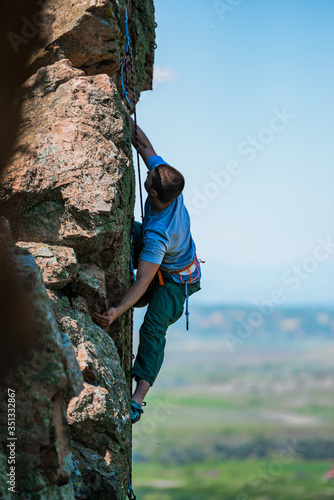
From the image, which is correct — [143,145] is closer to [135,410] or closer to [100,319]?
[100,319]

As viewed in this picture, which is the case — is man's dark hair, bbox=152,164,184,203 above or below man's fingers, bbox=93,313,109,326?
above

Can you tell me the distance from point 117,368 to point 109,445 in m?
0.93

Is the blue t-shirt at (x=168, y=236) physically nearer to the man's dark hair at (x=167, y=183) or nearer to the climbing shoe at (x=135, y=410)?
the man's dark hair at (x=167, y=183)

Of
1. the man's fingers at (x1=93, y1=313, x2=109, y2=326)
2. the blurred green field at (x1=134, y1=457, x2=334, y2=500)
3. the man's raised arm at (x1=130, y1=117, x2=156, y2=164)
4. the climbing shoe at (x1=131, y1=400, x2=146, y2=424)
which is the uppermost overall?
the man's raised arm at (x1=130, y1=117, x2=156, y2=164)

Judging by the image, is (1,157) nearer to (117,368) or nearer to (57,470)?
(117,368)

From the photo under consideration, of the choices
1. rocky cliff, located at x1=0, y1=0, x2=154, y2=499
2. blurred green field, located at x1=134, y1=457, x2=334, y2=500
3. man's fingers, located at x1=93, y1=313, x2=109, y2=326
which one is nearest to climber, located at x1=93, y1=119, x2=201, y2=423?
man's fingers, located at x1=93, y1=313, x2=109, y2=326

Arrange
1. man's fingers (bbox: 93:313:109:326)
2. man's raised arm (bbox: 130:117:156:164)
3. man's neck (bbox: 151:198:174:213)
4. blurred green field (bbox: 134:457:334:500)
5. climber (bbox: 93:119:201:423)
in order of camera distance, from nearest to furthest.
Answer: man's fingers (bbox: 93:313:109:326), climber (bbox: 93:119:201:423), man's neck (bbox: 151:198:174:213), man's raised arm (bbox: 130:117:156:164), blurred green field (bbox: 134:457:334:500)

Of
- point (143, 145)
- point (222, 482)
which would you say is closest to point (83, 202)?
point (143, 145)

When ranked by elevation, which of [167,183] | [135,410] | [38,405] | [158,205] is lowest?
[135,410]

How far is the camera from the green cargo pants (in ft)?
28.2

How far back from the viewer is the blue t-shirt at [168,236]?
8.28 metres

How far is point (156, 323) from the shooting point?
8633 mm

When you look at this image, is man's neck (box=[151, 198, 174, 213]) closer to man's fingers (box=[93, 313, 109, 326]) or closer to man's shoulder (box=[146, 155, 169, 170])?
man's shoulder (box=[146, 155, 169, 170])

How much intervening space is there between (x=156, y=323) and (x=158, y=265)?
3.03 ft
